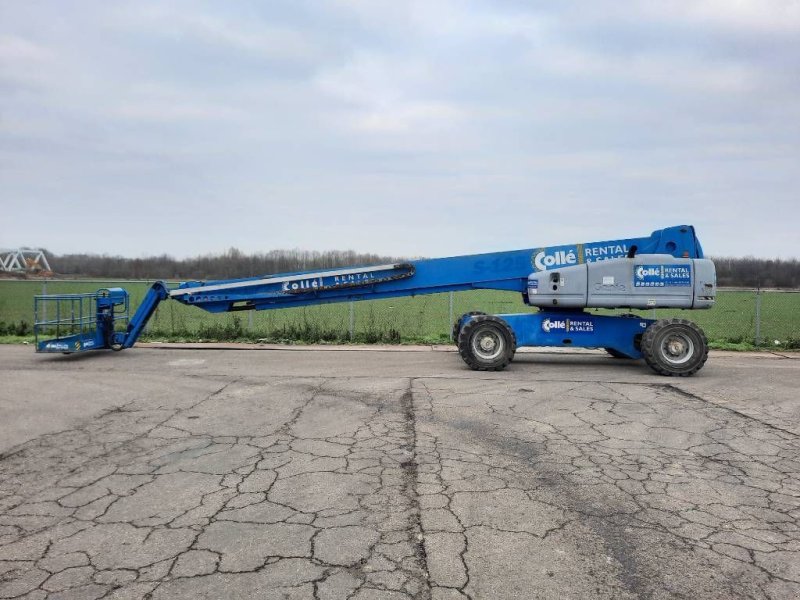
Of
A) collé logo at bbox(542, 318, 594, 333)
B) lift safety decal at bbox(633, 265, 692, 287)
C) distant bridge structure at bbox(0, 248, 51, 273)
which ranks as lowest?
collé logo at bbox(542, 318, 594, 333)

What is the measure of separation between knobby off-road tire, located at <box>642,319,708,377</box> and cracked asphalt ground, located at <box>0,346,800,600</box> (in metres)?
1.33

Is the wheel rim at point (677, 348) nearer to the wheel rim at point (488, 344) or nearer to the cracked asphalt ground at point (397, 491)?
the cracked asphalt ground at point (397, 491)

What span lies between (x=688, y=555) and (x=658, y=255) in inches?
337

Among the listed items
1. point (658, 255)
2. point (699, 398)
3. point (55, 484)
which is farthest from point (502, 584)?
point (658, 255)

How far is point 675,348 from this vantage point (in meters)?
11.3

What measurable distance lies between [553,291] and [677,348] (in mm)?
2391

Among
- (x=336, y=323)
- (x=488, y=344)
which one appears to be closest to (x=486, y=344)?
(x=488, y=344)

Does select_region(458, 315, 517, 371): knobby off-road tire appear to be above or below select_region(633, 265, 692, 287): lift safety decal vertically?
below

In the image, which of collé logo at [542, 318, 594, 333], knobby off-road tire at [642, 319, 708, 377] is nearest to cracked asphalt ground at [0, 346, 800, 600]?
knobby off-road tire at [642, 319, 708, 377]

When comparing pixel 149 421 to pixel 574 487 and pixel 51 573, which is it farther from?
pixel 574 487

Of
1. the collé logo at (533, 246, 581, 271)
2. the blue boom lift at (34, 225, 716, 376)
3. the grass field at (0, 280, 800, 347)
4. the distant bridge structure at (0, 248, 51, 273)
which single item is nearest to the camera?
the blue boom lift at (34, 225, 716, 376)

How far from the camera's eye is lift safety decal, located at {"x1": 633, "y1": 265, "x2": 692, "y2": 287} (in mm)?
11562

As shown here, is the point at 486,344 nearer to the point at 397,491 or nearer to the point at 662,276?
the point at 662,276

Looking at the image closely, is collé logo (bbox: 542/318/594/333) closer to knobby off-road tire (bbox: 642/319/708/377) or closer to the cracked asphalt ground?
knobby off-road tire (bbox: 642/319/708/377)
